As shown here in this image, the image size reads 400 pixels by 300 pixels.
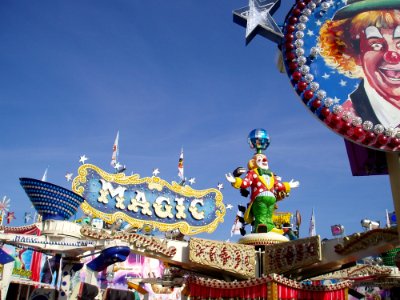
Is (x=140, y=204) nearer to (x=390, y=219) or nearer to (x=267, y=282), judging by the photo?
(x=267, y=282)

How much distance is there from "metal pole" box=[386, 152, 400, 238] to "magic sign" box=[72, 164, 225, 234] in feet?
32.2

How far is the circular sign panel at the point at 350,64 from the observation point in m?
12.4

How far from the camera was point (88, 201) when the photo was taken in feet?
58.0

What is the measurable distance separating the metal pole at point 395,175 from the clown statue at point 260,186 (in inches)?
205

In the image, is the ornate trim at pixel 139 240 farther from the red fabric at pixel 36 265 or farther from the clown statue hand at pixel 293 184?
the red fabric at pixel 36 265

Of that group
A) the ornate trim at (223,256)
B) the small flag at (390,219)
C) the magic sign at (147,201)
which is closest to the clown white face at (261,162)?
the ornate trim at (223,256)

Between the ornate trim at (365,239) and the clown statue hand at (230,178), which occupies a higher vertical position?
the clown statue hand at (230,178)

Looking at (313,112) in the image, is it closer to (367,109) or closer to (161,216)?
(367,109)

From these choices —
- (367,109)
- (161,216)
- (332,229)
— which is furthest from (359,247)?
(332,229)

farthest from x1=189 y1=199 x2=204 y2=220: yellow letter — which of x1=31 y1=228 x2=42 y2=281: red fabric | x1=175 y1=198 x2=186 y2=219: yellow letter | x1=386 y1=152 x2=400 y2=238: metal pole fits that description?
x1=31 y1=228 x2=42 y2=281: red fabric

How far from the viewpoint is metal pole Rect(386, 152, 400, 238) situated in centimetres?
1249

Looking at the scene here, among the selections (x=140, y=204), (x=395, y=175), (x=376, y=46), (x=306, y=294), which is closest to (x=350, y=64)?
(x=376, y=46)

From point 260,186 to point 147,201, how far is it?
5.35 meters

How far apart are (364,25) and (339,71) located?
194 cm
